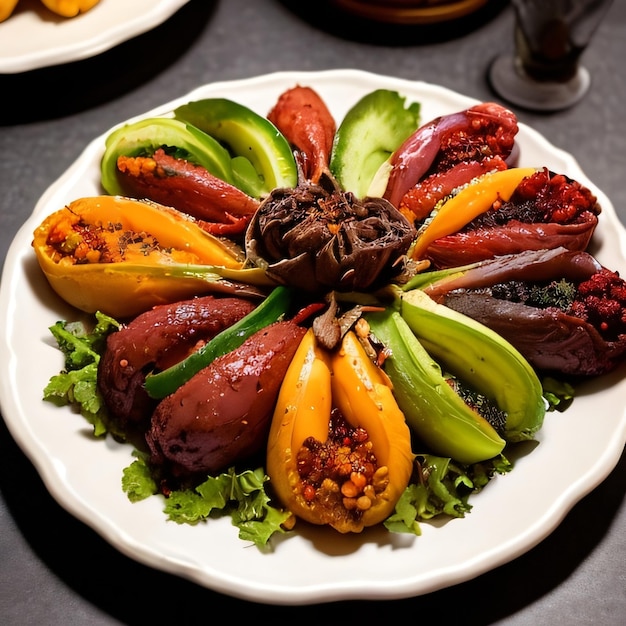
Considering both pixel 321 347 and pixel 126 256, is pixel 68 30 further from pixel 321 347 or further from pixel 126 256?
pixel 321 347

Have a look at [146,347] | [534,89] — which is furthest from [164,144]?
[534,89]

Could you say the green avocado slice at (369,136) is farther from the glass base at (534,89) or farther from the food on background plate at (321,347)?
the glass base at (534,89)

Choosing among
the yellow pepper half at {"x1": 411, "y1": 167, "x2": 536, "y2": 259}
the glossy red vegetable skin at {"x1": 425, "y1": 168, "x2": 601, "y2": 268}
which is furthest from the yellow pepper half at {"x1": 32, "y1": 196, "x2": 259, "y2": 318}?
the glossy red vegetable skin at {"x1": 425, "y1": 168, "x2": 601, "y2": 268}

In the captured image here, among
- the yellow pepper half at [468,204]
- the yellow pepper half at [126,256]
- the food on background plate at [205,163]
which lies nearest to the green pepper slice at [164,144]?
the food on background plate at [205,163]

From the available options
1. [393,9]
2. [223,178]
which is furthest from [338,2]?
[223,178]

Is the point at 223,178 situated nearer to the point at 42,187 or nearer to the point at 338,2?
the point at 42,187
